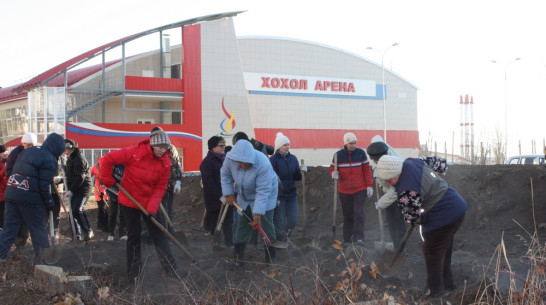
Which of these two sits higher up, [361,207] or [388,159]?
[388,159]

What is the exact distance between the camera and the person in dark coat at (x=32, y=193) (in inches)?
255

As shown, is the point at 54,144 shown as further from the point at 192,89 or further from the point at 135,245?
the point at 192,89

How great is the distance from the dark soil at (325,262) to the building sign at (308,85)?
19.4 m

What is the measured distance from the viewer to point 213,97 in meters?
28.3

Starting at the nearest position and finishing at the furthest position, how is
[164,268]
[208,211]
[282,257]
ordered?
A: [164,268] → [282,257] → [208,211]

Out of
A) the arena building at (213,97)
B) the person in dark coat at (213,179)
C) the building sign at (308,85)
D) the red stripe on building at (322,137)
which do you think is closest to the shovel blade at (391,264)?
the person in dark coat at (213,179)

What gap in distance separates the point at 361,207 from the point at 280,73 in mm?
24828

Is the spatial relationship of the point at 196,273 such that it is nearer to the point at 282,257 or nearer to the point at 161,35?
the point at 282,257

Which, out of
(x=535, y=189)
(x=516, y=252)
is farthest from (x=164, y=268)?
(x=535, y=189)

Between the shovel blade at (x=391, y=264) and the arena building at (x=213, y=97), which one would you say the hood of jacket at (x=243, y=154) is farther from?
the arena building at (x=213, y=97)

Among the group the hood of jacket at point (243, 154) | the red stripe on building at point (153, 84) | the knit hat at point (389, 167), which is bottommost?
the knit hat at point (389, 167)

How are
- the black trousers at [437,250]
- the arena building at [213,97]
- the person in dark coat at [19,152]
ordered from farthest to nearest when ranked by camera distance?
1. the arena building at [213,97]
2. the person in dark coat at [19,152]
3. the black trousers at [437,250]

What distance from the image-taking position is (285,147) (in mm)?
8211

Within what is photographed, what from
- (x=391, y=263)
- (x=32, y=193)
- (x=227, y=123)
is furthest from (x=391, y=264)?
(x=227, y=123)
